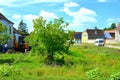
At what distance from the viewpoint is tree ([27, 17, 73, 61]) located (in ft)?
110

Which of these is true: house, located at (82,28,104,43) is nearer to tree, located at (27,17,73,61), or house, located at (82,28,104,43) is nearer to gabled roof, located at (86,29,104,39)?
gabled roof, located at (86,29,104,39)

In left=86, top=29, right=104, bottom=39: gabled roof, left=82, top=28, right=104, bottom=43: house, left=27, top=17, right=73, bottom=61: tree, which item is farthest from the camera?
left=86, top=29, right=104, bottom=39: gabled roof

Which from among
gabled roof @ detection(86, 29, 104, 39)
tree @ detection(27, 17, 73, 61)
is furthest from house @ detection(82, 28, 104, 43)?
tree @ detection(27, 17, 73, 61)

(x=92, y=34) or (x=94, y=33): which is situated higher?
(x=94, y=33)

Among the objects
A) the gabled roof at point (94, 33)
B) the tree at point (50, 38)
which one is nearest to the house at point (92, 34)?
the gabled roof at point (94, 33)

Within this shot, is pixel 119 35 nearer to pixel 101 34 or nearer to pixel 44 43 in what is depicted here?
→ pixel 101 34

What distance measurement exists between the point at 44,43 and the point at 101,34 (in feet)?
386

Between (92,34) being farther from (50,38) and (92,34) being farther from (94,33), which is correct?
(50,38)

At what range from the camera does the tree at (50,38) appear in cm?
3366

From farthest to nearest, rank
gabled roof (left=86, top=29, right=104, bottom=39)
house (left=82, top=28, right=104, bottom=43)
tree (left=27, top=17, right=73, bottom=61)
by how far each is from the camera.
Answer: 1. gabled roof (left=86, top=29, right=104, bottom=39)
2. house (left=82, top=28, right=104, bottom=43)
3. tree (left=27, top=17, right=73, bottom=61)

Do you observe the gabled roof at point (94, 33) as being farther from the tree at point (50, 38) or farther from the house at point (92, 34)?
the tree at point (50, 38)

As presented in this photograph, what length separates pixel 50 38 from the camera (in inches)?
1331

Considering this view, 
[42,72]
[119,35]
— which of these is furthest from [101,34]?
[42,72]

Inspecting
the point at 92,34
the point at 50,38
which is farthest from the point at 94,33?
the point at 50,38
